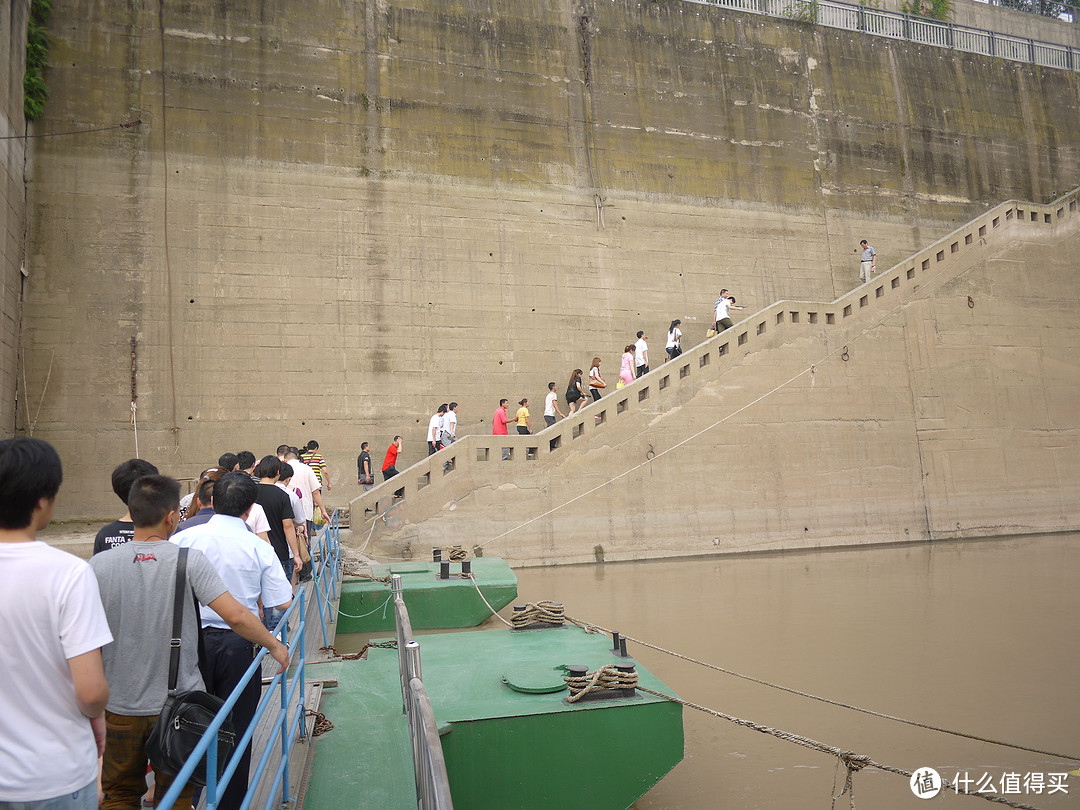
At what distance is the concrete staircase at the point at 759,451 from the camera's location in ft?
45.6

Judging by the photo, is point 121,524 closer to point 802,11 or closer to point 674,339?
point 674,339

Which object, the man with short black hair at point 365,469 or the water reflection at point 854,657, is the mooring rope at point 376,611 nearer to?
the water reflection at point 854,657

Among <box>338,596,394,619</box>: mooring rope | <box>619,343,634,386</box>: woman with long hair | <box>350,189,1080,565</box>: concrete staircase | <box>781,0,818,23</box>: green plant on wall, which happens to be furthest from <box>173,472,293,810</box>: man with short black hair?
<box>781,0,818,23</box>: green plant on wall

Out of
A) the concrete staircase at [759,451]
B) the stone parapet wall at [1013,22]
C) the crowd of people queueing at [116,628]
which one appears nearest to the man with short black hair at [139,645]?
the crowd of people queueing at [116,628]

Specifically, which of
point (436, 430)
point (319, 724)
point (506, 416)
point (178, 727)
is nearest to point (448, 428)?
point (436, 430)

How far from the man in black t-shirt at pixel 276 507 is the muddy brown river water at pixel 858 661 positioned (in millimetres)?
3378

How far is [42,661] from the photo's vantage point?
6.22 ft

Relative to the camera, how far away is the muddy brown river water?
5363 millimetres

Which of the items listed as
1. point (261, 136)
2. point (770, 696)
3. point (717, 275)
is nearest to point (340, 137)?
point (261, 136)

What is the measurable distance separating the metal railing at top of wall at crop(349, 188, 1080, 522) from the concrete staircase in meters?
0.04

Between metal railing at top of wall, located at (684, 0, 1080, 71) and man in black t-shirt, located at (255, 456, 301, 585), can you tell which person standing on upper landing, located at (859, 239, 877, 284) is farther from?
man in black t-shirt, located at (255, 456, 301, 585)

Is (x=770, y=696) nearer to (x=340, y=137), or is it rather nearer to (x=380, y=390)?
(x=380, y=390)

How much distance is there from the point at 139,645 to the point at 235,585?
1.03 metres

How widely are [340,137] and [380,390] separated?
5.86 m
